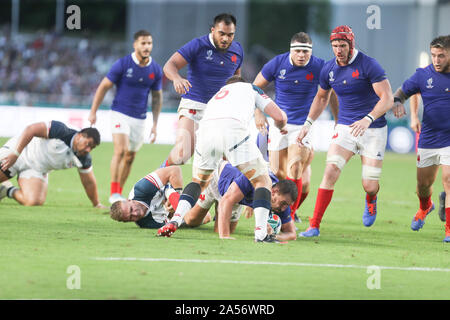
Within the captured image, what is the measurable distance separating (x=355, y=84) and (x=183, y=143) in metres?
2.35

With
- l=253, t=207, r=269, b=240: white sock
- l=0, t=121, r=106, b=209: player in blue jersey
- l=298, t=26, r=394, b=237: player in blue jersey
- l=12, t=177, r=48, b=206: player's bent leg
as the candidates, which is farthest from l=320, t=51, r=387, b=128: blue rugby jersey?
l=12, t=177, r=48, b=206: player's bent leg

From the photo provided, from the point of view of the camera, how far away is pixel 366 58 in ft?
30.1

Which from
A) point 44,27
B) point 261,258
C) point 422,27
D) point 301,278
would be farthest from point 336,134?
point 44,27

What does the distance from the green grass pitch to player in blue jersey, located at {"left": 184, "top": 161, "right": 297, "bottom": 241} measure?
22 centimetres

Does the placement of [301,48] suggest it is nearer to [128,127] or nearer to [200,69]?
[200,69]

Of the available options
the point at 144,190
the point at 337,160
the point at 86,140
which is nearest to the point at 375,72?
the point at 337,160

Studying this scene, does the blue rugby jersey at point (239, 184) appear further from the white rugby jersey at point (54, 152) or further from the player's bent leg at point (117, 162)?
the player's bent leg at point (117, 162)

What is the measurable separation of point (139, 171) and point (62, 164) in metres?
6.34

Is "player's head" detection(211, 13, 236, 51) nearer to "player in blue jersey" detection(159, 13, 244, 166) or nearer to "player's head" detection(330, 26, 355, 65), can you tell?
"player in blue jersey" detection(159, 13, 244, 166)

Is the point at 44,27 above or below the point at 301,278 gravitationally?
above

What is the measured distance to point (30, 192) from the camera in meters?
11.3

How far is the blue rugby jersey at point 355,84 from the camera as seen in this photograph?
911 centimetres

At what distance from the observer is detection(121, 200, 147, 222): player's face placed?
8906 mm

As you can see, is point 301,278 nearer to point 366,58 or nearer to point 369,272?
point 369,272
